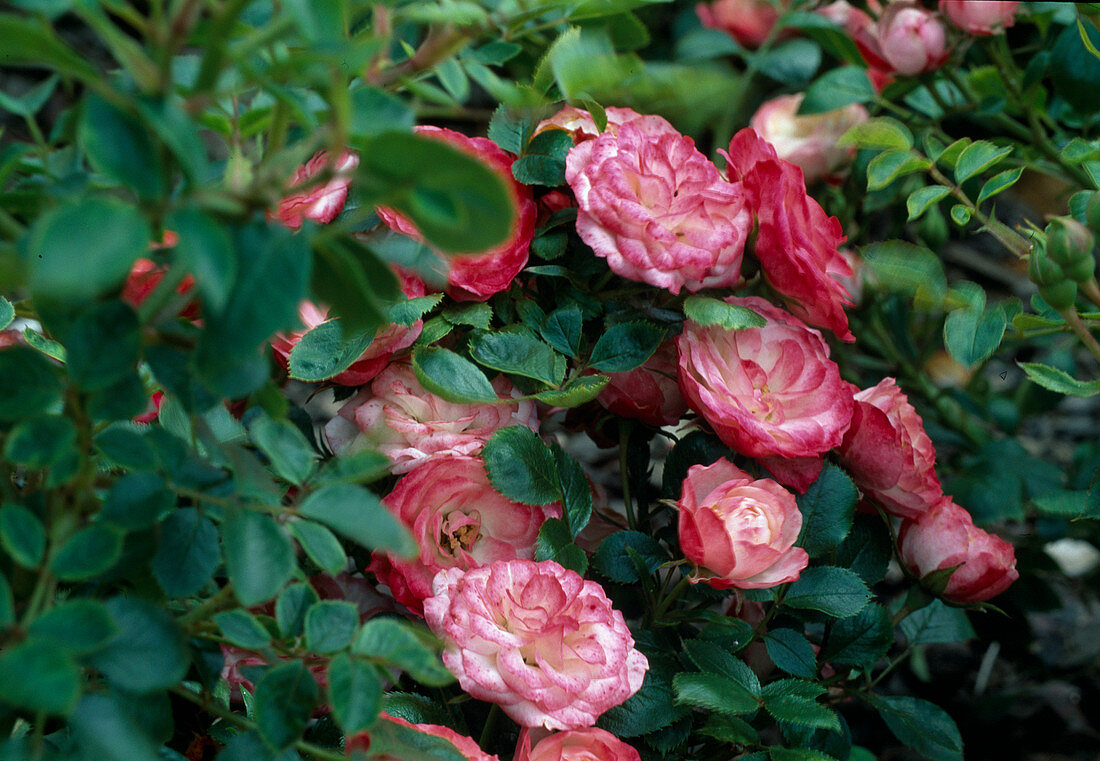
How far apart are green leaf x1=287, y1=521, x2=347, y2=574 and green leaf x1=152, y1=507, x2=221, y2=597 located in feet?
0.13

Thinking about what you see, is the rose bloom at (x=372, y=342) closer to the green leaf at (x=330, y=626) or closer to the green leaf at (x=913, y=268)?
the green leaf at (x=330, y=626)

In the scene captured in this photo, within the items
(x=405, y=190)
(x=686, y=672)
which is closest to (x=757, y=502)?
(x=686, y=672)

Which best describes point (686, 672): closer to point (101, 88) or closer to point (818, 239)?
point (818, 239)

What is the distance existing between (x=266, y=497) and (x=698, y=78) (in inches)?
15.3

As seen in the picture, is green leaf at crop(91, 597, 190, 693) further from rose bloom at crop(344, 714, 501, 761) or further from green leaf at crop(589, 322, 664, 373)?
green leaf at crop(589, 322, 664, 373)

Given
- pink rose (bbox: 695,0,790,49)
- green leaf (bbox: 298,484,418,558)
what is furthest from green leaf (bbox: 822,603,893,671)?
pink rose (bbox: 695,0,790,49)

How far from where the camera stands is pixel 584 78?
1.31ft

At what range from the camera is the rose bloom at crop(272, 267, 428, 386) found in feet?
1.83

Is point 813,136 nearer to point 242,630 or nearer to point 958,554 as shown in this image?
point 958,554

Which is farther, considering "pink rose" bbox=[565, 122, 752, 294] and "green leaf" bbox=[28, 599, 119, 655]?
"pink rose" bbox=[565, 122, 752, 294]

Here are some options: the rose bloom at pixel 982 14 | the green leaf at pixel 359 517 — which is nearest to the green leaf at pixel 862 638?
the green leaf at pixel 359 517

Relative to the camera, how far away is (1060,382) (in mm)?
591

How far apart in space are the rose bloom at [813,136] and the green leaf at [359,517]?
2.31ft

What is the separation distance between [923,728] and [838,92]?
22.4 inches
